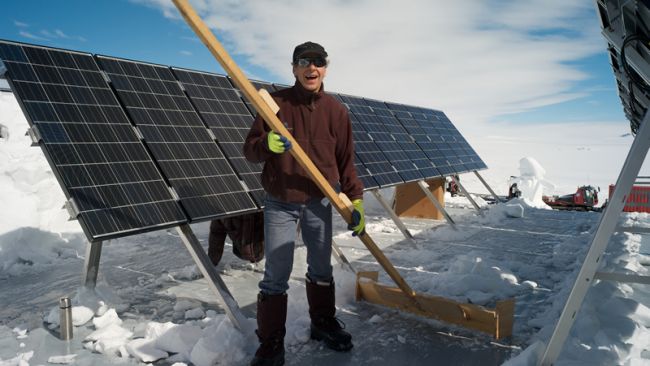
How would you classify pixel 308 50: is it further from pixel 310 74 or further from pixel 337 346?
pixel 337 346

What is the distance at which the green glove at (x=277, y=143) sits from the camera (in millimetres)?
2887

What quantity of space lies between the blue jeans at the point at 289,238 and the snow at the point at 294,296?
565 mm

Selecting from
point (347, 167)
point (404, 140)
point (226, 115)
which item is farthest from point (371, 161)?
point (347, 167)

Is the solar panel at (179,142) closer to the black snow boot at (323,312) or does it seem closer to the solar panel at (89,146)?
the solar panel at (89,146)

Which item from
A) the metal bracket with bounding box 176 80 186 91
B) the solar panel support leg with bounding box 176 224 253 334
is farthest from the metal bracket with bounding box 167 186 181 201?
the metal bracket with bounding box 176 80 186 91

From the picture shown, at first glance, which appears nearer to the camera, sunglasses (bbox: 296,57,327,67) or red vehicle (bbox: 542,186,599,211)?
sunglasses (bbox: 296,57,327,67)

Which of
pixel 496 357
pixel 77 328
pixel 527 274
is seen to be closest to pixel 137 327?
pixel 77 328

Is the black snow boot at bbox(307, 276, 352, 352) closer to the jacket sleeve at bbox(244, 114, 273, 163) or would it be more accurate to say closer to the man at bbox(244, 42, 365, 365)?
the man at bbox(244, 42, 365, 365)

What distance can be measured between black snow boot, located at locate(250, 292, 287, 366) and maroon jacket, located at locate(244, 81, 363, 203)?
736mm

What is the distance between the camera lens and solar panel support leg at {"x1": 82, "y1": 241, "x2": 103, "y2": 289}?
419 centimetres

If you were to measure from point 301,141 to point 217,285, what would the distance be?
1.49 meters

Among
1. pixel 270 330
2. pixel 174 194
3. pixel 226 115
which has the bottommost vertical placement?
pixel 270 330

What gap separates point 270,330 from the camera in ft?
10.0

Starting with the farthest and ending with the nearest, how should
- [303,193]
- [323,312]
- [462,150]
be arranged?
[462,150]
[323,312]
[303,193]
